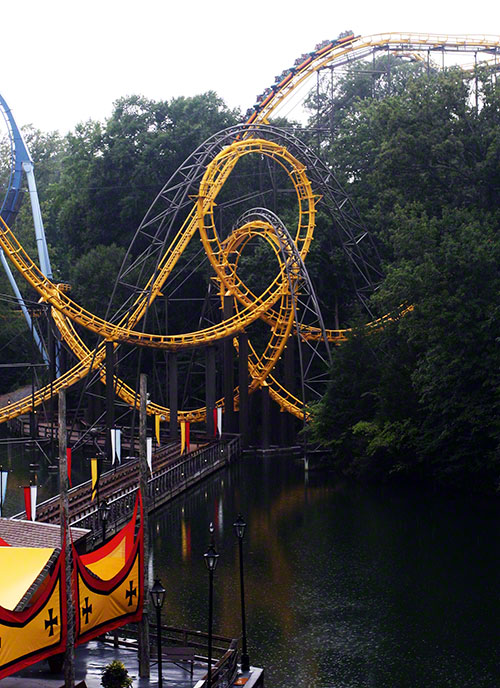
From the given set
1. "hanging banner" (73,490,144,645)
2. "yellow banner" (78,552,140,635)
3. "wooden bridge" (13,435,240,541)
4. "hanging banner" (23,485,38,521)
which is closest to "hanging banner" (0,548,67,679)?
"hanging banner" (73,490,144,645)

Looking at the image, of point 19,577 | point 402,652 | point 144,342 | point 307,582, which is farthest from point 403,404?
point 19,577

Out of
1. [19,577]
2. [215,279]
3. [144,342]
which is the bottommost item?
[19,577]

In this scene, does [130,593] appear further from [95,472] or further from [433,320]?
[433,320]

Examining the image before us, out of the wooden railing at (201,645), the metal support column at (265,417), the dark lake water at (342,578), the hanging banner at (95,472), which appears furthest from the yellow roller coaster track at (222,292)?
the wooden railing at (201,645)

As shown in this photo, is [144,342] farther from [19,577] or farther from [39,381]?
[19,577]

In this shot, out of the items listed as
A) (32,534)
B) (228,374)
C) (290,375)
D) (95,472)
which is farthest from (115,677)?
(290,375)

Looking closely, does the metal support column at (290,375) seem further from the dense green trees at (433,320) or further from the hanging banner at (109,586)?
the hanging banner at (109,586)

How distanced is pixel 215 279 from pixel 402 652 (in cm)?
2798

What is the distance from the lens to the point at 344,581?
2280 centimetres

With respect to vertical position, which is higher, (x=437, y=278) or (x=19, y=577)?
(x=437, y=278)

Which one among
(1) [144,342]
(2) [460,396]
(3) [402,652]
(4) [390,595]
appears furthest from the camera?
(1) [144,342]

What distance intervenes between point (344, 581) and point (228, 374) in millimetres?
19010

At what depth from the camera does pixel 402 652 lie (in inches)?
728

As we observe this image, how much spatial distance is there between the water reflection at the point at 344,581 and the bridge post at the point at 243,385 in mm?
6850
